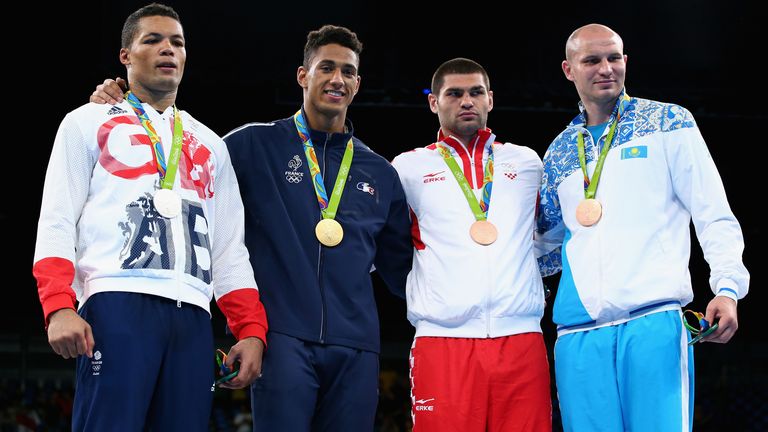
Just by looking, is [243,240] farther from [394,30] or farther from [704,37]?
[704,37]

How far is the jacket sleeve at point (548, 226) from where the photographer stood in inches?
161

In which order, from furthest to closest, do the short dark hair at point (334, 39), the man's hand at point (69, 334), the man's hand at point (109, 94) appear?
the short dark hair at point (334, 39) < the man's hand at point (109, 94) < the man's hand at point (69, 334)

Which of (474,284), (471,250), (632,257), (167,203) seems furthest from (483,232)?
(167,203)

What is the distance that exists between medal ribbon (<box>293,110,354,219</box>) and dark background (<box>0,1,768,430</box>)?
14.5 ft

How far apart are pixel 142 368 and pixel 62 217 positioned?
2.00 ft

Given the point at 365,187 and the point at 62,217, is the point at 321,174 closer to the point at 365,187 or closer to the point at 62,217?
the point at 365,187

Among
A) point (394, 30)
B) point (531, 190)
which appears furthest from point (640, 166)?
point (394, 30)

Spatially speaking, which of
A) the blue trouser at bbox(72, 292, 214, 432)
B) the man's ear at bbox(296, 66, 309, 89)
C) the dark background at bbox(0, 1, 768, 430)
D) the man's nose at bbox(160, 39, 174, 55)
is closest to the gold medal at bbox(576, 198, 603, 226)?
the man's ear at bbox(296, 66, 309, 89)

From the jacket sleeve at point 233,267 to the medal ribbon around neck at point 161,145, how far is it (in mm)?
239

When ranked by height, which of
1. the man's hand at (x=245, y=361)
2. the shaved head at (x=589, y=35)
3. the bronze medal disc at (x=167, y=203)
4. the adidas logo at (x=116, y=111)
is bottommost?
the man's hand at (x=245, y=361)

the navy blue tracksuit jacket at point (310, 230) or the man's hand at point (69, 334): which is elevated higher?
the navy blue tracksuit jacket at point (310, 230)

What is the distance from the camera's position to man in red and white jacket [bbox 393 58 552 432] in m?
3.79

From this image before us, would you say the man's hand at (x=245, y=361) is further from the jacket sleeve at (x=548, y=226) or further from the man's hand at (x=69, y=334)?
the jacket sleeve at (x=548, y=226)

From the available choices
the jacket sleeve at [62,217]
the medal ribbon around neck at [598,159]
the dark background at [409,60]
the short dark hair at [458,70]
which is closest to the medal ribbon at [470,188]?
the short dark hair at [458,70]
